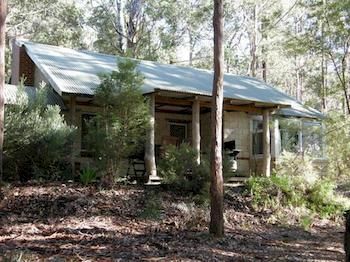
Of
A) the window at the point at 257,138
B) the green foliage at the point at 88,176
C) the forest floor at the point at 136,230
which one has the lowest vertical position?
the forest floor at the point at 136,230

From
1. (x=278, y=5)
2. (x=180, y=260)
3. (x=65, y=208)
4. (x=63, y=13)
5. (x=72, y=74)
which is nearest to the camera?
(x=180, y=260)

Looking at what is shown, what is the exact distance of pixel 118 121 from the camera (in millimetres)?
11047

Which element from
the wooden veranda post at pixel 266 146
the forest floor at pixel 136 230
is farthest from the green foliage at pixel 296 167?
the forest floor at pixel 136 230

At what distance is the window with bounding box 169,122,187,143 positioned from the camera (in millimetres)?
18094

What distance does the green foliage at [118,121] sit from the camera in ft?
36.3

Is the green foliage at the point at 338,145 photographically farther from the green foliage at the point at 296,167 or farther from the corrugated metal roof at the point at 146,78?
the green foliage at the point at 296,167

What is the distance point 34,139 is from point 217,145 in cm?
479

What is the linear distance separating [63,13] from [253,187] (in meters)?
22.1

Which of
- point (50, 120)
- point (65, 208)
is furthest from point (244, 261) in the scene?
point (50, 120)

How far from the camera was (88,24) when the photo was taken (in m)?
32.1

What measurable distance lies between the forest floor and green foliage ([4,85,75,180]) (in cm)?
86

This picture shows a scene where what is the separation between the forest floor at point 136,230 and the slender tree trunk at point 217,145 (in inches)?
13.2

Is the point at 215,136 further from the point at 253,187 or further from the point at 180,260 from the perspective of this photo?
the point at 253,187

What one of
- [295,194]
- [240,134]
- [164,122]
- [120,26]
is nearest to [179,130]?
[164,122]
